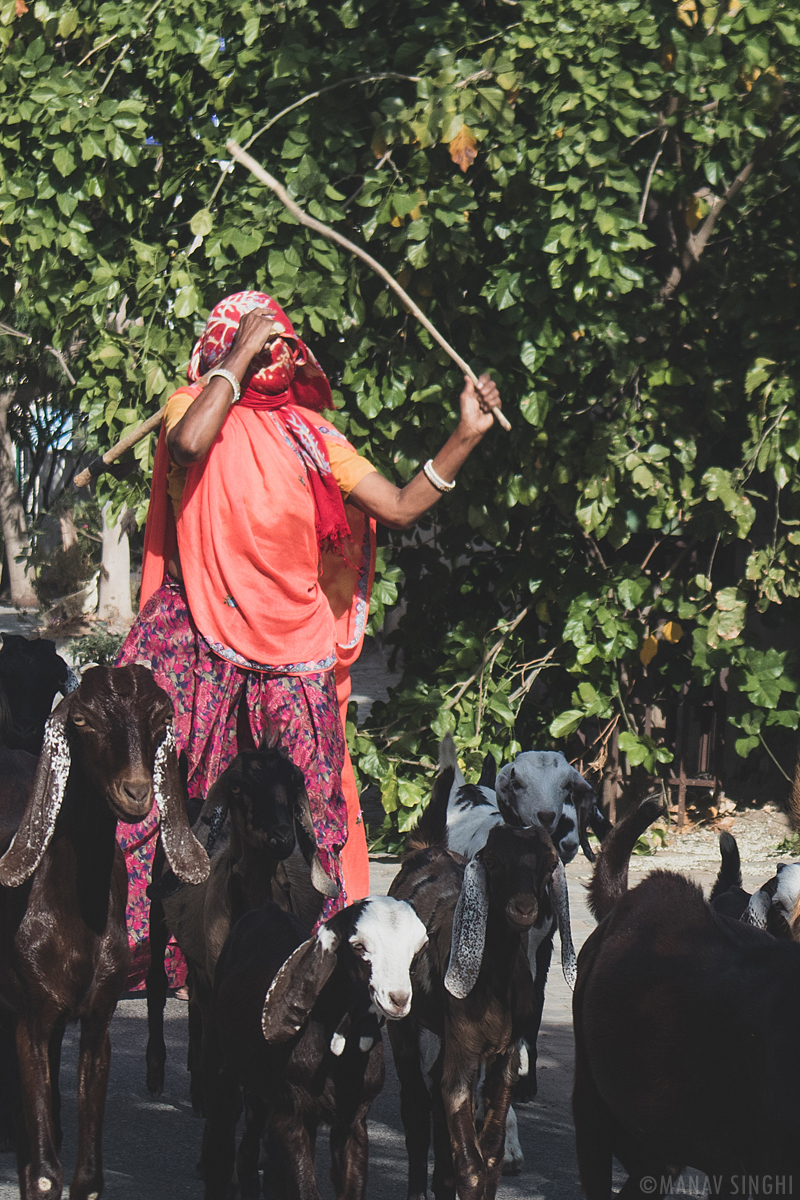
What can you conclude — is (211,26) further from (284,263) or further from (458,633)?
(458,633)

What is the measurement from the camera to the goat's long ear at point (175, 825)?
3.41 m

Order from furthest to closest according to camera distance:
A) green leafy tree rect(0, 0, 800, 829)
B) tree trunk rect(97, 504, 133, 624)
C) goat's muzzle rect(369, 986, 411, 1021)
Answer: tree trunk rect(97, 504, 133, 624) → green leafy tree rect(0, 0, 800, 829) → goat's muzzle rect(369, 986, 411, 1021)

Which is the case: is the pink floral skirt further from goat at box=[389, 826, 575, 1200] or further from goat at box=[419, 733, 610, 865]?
goat at box=[389, 826, 575, 1200]

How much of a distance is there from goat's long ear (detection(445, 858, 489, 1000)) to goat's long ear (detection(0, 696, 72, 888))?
3.30 ft

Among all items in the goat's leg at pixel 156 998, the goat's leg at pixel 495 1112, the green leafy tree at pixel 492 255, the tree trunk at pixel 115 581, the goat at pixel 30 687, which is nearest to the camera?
the goat's leg at pixel 495 1112

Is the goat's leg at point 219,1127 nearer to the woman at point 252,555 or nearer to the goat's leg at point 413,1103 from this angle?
the goat's leg at point 413,1103

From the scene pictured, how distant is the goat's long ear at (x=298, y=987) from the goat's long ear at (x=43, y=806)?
2.19 feet

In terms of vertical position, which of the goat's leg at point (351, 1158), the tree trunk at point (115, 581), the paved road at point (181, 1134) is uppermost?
the tree trunk at point (115, 581)

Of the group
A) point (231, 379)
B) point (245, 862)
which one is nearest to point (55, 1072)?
point (245, 862)

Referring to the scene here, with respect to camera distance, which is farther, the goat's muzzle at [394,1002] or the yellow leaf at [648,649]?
the yellow leaf at [648,649]

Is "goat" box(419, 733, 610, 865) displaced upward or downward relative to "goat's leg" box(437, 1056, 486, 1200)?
upward

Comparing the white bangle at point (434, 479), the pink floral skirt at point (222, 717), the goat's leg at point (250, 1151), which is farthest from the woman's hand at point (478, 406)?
the goat's leg at point (250, 1151)

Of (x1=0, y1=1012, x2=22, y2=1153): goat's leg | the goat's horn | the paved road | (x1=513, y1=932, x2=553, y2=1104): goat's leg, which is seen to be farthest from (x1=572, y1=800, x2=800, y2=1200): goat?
(x1=0, y1=1012, x2=22, y2=1153): goat's leg

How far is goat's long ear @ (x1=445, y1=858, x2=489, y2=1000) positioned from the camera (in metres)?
3.48
